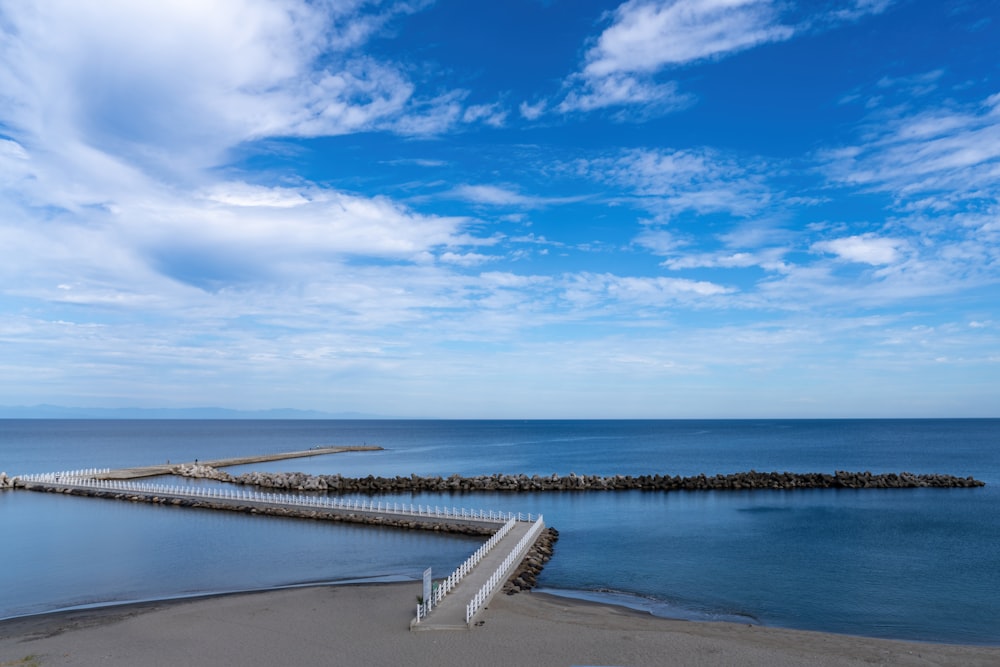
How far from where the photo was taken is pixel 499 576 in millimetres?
28406

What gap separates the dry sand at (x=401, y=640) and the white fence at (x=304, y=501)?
18377mm

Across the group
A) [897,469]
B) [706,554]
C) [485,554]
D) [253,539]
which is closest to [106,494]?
[253,539]

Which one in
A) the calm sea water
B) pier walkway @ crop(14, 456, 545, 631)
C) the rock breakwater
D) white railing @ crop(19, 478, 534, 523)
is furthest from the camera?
white railing @ crop(19, 478, 534, 523)

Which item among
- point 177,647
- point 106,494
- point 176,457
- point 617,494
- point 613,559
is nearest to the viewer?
point 177,647

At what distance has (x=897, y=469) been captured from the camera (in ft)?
294

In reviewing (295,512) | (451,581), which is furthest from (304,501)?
(451,581)

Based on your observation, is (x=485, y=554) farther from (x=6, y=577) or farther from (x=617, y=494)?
(x=617, y=494)

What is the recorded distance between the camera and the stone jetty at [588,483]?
63.9 metres

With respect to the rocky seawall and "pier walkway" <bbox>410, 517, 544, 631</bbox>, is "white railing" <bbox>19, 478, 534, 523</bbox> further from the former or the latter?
"pier walkway" <bbox>410, 517, 544, 631</bbox>

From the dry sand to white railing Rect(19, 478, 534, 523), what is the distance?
18580 mm

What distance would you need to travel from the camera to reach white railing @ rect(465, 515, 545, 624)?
77.2 feet

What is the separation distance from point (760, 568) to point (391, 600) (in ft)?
59.1

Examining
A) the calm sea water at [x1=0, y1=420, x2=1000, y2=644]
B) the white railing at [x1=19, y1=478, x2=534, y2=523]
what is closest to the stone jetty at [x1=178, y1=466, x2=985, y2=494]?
the calm sea water at [x1=0, y1=420, x2=1000, y2=644]

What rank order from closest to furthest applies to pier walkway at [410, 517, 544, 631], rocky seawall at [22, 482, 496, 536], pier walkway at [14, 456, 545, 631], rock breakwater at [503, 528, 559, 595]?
1. pier walkway at [410, 517, 544, 631]
2. pier walkway at [14, 456, 545, 631]
3. rock breakwater at [503, 528, 559, 595]
4. rocky seawall at [22, 482, 496, 536]
